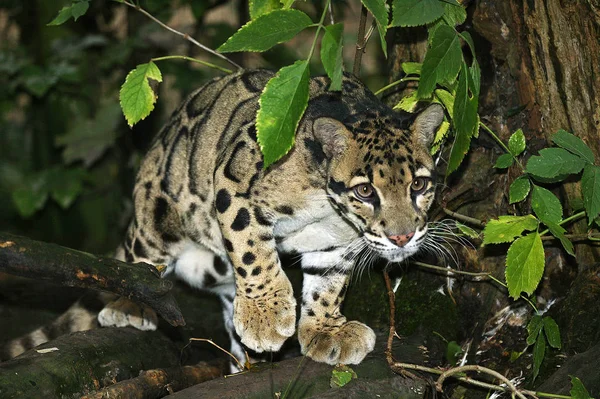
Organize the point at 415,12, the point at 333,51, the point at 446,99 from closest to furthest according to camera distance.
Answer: the point at 333,51 < the point at 415,12 < the point at 446,99

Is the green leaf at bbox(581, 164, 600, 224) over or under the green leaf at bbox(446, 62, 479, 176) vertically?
under

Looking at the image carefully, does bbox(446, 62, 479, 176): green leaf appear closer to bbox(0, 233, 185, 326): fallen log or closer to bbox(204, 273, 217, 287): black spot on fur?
bbox(0, 233, 185, 326): fallen log

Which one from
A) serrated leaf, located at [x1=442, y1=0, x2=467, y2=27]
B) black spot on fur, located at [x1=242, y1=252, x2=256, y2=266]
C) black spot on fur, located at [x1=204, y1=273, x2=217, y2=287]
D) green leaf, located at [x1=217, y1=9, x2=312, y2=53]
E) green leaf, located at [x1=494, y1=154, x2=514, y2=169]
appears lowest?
black spot on fur, located at [x1=204, y1=273, x2=217, y2=287]

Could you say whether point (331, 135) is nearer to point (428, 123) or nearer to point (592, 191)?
point (428, 123)

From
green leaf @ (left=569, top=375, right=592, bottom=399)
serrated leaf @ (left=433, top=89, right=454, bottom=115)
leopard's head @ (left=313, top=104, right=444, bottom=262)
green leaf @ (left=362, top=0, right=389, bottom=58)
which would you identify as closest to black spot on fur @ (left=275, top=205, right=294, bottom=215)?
leopard's head @ (left=313, top=104, right=444, bottom=262)

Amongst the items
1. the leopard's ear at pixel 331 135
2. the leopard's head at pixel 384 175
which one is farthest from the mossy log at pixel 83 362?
the leopard's ear at pixel 331 135

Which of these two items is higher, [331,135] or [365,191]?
[331,135]

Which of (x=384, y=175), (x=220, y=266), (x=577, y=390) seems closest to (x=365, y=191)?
(x=384, y=175)

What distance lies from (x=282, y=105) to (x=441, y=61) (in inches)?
34.4

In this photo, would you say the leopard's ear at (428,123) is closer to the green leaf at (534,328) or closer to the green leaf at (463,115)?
the green leaf at (463,115)

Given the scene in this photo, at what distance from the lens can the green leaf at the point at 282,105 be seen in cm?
311

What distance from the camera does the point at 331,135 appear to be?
4.09 meters

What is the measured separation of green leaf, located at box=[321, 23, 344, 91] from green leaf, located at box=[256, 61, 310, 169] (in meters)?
0.08

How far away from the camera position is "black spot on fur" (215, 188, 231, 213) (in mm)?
4398
